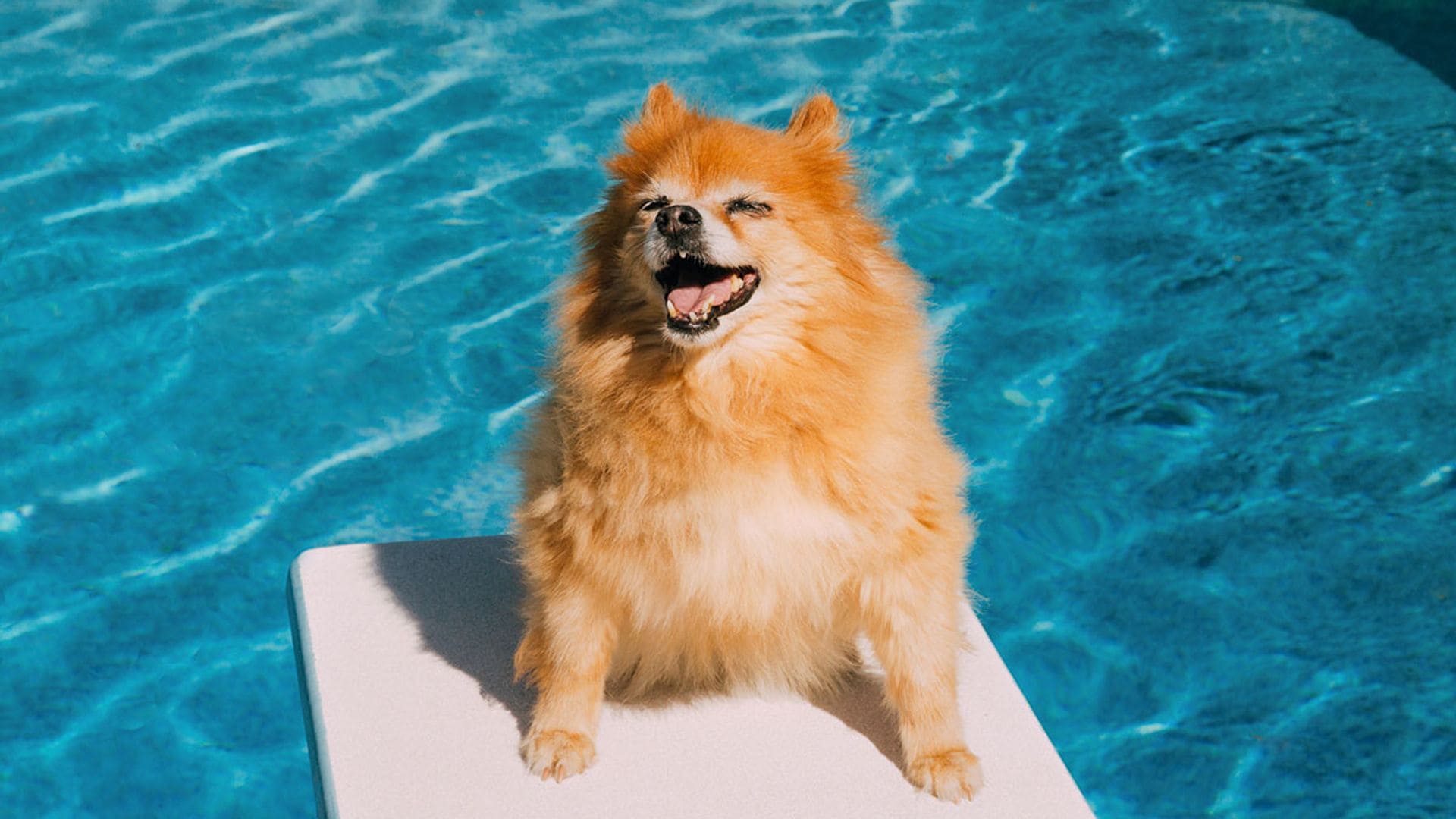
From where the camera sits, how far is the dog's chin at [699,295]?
2197 millimetres

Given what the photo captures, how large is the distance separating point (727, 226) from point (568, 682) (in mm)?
818

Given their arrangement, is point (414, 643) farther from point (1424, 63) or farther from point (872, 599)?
point (1424, 63)

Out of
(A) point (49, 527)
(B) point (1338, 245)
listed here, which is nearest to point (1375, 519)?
(B) point (1338, 245)

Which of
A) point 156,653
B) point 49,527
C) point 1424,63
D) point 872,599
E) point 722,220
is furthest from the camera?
point 1424,63

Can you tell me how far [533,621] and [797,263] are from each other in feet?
2.58

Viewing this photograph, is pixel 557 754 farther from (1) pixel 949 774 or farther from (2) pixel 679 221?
(2) pixel 679 221

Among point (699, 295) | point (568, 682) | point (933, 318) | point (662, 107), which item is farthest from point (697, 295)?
point (933, 318)

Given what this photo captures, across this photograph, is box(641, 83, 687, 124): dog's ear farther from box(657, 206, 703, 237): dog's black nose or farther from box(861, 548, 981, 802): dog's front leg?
box(861, 548, 981, 802): dog's front leg

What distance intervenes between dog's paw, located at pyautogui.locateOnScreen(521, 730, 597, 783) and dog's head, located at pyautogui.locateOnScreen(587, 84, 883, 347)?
72cm

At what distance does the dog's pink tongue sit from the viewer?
223 cm

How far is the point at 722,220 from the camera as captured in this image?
2199 millimetres

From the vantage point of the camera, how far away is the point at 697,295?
7.38ft

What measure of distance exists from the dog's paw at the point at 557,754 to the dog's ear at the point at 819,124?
1064 millimetres

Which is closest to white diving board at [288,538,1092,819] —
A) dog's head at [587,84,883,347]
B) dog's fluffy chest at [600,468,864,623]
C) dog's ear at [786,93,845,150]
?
dog's fluffy chest at [600,468,864,623]
